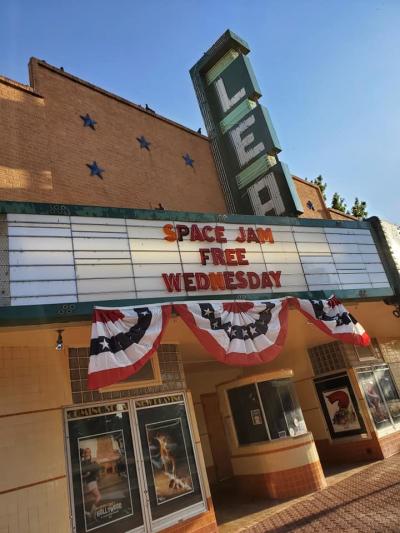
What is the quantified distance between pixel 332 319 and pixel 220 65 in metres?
9.98

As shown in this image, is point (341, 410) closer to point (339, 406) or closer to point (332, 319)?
point (339, 406)

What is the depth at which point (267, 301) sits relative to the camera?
8.25 metres

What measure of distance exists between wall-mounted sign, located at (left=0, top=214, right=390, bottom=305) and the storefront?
0.07ft

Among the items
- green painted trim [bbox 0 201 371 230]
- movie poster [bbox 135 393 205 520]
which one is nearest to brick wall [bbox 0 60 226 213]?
green painted trim [bbox 0 201 371 230]

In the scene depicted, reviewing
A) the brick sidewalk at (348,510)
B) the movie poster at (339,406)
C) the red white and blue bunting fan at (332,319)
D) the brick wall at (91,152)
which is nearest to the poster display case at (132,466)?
the brick sidewalk at (348,510)

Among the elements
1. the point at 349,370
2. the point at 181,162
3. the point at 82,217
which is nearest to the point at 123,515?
the point at 82,217

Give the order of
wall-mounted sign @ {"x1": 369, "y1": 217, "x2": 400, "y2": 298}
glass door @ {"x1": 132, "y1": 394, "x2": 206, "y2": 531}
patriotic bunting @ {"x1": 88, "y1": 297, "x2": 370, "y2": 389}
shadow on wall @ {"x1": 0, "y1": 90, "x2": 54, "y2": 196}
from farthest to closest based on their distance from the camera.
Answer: wall-mounted sign @ {"x1": 369, "y1": 217, "x2": 400, "y2": 298} < shadow on wall @ {"x1": 0, "y1": 90, "x2": 54, "y2": 196} < glass door @ {"x1": 132, "y1": 394, "x2": 206, "y2": 531} < patriotic bunting @ {"x1": 88, "y1": 297, "x2": 370, "y2": 389}

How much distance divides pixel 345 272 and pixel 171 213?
4.66m

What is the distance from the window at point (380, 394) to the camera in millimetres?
13227

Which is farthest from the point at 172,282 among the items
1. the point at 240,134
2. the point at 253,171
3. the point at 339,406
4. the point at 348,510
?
the point at 339,406

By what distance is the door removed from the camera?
1445 centimetres

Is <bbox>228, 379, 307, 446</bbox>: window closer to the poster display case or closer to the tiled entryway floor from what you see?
the tiled entryway floor

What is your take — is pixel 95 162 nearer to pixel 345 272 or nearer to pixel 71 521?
pixel 345 272

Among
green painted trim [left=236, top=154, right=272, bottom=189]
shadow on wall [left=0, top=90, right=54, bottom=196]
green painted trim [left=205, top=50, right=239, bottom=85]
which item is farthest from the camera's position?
green painted trim [left=205, top=50, right=239, bottom=85]
